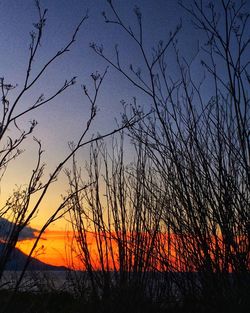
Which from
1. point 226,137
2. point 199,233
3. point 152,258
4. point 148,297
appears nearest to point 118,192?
point 152,258

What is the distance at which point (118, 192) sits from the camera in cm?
498

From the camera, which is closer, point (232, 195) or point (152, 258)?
point (232, 195)

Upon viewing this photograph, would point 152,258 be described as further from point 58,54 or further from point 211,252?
point 58,54

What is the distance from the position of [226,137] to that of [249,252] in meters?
0.99

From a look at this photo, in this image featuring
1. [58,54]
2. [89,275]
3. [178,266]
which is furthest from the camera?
[89,275]

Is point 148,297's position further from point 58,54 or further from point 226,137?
point 58,54

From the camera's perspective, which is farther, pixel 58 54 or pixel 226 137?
pixel 226 137

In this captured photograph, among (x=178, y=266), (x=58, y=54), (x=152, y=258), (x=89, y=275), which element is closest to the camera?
(x=58, y=54)

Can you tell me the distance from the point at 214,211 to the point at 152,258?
1.52m

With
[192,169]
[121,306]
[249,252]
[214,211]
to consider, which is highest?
[192,169]

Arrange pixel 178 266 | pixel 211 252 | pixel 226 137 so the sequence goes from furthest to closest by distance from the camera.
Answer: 1. pixel 178 266
2. pixel 211 252
3. pixel 226 137

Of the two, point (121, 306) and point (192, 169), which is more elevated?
point (192, 169)

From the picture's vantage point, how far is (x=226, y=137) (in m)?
3.46

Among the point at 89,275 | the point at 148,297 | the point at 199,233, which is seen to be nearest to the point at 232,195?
the point at 199,233
